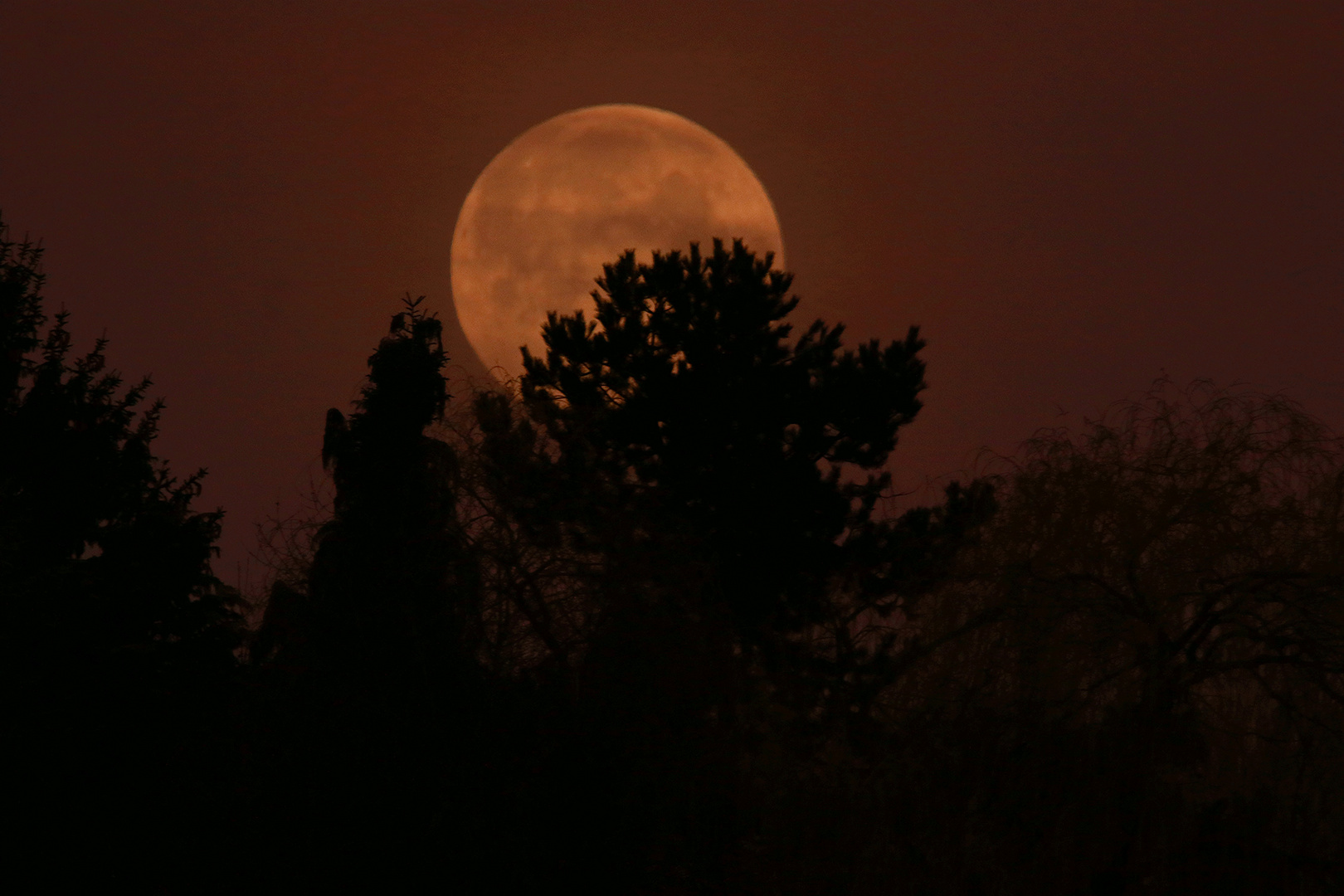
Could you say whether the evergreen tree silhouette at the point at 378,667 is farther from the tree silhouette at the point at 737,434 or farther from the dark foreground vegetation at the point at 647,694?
the tree silhouette at the point at 737,434

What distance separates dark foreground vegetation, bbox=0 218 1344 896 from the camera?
12.3m

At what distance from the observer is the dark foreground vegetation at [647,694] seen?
40.3 ft

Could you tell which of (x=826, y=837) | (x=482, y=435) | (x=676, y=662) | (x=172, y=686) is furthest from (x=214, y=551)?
(x=826, y=837)

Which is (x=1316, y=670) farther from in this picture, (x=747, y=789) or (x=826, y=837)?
(x=747, y=789)

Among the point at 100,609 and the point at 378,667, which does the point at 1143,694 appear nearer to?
the point at 378,667

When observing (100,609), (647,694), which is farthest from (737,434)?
(647,694)

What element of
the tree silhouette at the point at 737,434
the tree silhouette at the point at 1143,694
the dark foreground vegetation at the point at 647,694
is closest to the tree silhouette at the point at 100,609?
the dark foreground vegetation at the point at 647,694

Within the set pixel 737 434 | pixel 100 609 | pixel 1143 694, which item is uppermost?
pixel 737 434

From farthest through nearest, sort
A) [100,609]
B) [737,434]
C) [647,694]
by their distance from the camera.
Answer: [737,434], [100,609], [647,694]

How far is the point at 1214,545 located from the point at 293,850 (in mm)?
8549

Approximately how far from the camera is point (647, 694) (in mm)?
14664

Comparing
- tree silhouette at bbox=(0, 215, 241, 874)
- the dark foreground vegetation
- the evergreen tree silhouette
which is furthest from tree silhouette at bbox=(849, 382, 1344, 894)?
tree silhouette at bbox=(0, 215, 241, 874)

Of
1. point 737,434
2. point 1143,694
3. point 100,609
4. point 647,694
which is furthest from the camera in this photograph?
point 737,434

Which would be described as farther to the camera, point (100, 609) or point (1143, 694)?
point (100, 609)
